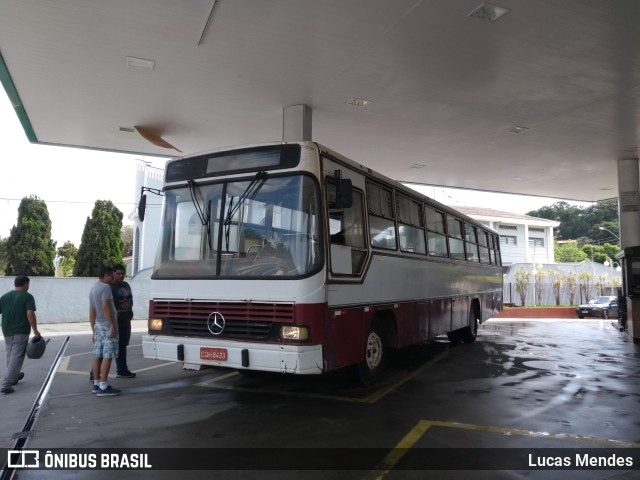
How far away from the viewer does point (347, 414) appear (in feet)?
20.7

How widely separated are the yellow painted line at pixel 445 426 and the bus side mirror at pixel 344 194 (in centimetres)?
284

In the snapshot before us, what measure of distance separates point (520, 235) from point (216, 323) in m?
51.2

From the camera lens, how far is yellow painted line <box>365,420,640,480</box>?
4656 mm

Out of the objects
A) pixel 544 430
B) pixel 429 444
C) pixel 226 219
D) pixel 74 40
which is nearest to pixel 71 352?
→ pixel 74 40

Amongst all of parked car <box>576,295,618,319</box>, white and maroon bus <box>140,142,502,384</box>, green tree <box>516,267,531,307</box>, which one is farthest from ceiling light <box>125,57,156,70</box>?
green tree <box>516,267,531,307</box>

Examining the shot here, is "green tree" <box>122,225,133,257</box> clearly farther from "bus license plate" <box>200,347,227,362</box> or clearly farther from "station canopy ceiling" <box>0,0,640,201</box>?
"bus license plate" <box>200,347,227,362</box>

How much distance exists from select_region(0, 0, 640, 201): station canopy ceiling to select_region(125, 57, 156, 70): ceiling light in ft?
0.13

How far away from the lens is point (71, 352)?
12172 mm

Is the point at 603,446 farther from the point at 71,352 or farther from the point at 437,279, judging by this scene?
the point at 71,352

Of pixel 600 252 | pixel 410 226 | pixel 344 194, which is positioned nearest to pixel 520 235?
pixel 600 252

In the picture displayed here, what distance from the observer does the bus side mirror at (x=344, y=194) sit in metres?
6.34

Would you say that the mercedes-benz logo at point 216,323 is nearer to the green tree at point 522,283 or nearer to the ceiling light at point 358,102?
the ceiling light at point 358,102

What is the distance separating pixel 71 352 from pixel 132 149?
308 inches

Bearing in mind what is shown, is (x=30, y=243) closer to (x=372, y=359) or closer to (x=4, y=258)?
(x=4, y=258)
